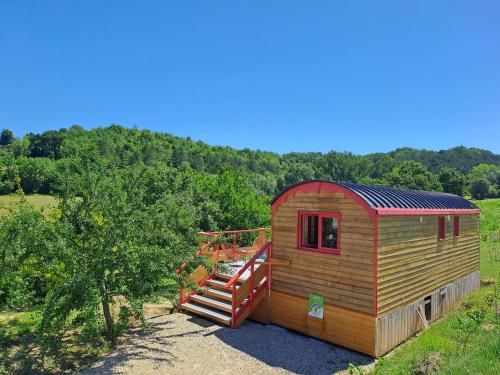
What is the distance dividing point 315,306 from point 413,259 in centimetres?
284

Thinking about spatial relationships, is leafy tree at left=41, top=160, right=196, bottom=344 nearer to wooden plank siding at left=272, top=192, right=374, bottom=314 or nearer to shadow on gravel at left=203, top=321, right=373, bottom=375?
shadow on gravel at left=203, top=321, right=373, bottom=375

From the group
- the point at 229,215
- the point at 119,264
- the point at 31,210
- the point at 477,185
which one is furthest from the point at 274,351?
the point at 477,185

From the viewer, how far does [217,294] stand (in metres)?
11.0

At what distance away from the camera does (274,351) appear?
8.52 m

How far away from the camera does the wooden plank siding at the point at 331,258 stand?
8.36m

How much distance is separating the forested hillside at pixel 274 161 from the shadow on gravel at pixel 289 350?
1552 inches

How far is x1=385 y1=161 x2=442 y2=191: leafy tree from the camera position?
75.4 meters

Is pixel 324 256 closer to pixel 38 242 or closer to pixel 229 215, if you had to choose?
pixel 38 242

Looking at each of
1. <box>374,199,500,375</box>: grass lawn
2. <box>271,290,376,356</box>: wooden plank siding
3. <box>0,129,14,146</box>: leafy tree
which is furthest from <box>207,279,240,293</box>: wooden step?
<box>0,129,14,146</box>: leafy tree

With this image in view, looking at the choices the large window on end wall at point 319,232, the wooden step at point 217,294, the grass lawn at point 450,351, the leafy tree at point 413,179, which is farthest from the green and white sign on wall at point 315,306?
the leafy tree at point 413,179

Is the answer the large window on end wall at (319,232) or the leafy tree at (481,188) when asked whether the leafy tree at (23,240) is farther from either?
the leafy tree at (481,188)

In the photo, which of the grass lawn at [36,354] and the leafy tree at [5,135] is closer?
the grass lawn at [36,354]

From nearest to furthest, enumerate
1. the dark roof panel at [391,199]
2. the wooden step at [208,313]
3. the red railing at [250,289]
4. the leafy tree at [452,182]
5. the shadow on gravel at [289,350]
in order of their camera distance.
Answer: the shadow on gravel at [289,350] < the dark roof panel at [391,199] < the red railing at [250,289] < the wooden step at [208,313] < the leafy tree at [452,182]

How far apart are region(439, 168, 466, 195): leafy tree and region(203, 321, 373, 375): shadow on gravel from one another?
70.5m
